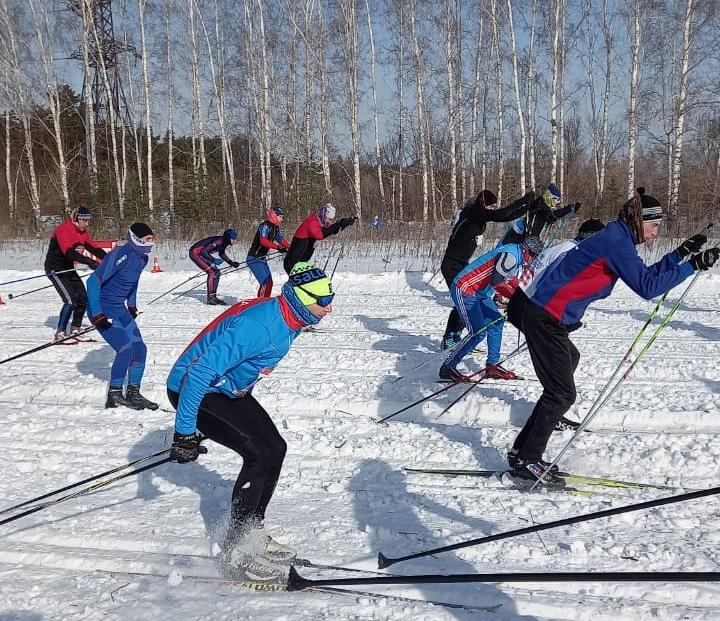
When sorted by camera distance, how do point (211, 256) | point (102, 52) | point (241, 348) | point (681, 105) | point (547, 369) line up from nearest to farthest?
point (241, 348) < point (547, 369) < point (211, 256) < point (681, 105) < point (102, 52)

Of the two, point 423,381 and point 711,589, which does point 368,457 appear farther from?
point 711,589

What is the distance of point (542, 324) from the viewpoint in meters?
4.00

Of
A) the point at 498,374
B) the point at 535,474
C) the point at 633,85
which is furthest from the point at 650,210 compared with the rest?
the point at 633,85

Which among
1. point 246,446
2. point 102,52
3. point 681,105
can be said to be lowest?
point 246,446

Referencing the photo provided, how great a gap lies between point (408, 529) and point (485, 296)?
307 centimetres

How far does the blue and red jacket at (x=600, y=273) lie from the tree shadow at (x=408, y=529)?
4.81 ft

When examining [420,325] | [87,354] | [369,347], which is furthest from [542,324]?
[87,354]

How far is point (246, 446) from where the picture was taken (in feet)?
10.4

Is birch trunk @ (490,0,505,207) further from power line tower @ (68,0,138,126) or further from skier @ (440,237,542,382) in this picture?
skier @ (440,237,542,382)

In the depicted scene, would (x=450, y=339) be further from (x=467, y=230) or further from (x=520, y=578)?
(x=520, y=578)

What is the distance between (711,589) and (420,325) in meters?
6.25

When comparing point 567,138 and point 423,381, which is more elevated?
point 567,138

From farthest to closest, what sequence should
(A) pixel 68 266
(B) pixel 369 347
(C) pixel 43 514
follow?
1. (A) pixel 68 266
2. (B) pixel 369 347
3. (C) pixel 43 514

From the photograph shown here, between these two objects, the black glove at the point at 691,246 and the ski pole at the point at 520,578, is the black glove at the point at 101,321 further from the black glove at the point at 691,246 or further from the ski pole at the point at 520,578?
the black glove at the point at 691,246
